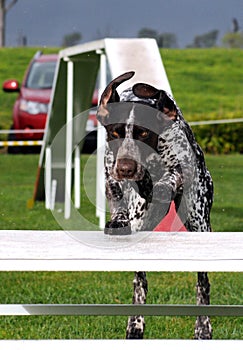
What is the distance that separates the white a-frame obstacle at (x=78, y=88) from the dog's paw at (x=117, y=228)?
240 centimetres

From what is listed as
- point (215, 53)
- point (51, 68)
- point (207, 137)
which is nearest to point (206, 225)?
point (51, 68)

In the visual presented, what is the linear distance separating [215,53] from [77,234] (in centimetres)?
2402

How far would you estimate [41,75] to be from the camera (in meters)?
15.3

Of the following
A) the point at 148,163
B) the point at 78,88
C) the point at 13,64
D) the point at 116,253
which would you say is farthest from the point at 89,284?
the point at 13,64

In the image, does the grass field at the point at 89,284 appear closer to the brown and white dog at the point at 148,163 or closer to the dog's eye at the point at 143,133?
the brown and white dog at the point at 148,163

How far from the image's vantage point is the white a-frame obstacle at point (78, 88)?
5.88 meters

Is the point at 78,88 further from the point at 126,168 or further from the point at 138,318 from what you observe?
the point at 126,168

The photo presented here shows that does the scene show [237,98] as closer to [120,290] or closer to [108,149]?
[120,290]

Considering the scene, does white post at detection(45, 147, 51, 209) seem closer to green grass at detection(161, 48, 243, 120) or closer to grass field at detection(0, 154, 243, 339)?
grass field at detection(0, 154, 243, 339)

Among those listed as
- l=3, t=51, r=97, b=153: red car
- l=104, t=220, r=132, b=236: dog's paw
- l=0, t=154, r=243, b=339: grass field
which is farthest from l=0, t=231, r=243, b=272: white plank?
l=3, t=51, r=97, b=153: red car

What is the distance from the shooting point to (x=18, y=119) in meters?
15.4

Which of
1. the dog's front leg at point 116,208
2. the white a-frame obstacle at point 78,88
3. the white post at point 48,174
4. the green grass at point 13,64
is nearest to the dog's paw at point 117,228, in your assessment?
the dog's front leg at point 116,208

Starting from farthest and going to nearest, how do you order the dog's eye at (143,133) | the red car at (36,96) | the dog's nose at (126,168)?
the red car at (36,96)
the dog's eye at (143,133)
the dog's nose at (126,168)

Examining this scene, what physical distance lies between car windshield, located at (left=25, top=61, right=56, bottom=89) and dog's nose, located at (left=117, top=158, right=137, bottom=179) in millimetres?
12308
